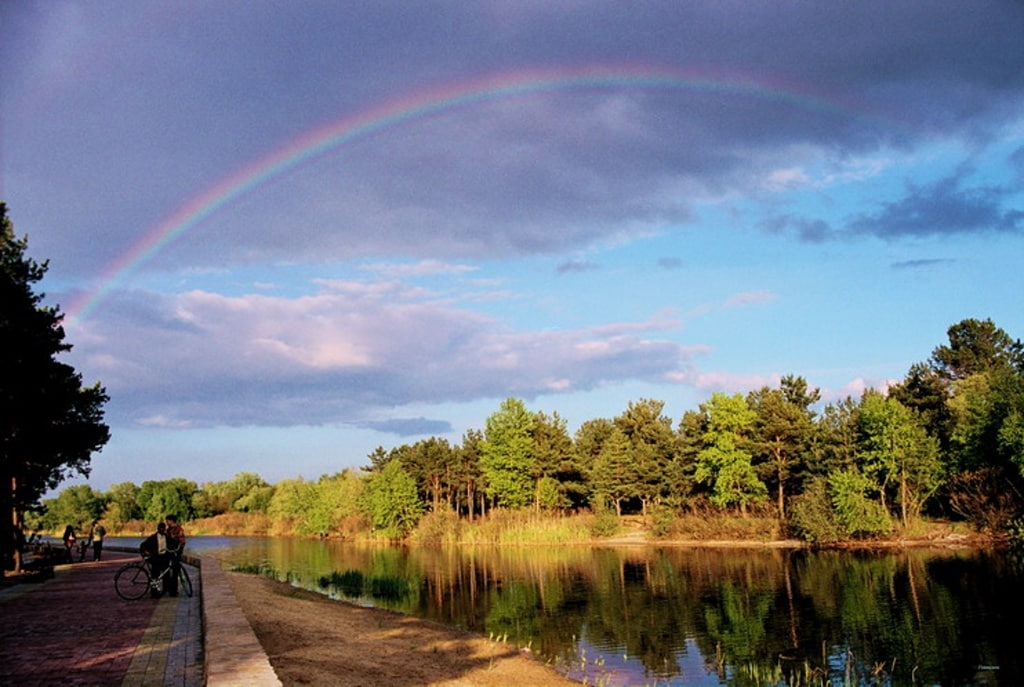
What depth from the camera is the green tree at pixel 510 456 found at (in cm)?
8038

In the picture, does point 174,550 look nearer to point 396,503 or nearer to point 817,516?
point 817,516

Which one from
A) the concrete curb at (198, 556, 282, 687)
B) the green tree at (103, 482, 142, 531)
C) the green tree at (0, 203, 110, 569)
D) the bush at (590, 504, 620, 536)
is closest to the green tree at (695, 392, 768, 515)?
the bush at (590, 504, 620, 536)

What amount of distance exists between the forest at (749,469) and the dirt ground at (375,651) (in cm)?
3735

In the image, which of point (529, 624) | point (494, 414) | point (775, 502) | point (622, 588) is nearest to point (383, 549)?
point (494, 414)

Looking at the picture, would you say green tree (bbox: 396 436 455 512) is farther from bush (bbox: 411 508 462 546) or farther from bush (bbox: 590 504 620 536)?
bush (bbox: 590 504 620 536)

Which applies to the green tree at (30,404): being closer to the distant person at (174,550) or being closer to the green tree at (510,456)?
the distant person at (174,550)

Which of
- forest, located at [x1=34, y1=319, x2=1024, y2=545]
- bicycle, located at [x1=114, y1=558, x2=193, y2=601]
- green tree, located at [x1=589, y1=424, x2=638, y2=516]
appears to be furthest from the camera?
green tree, located at [x1=589, y1=424, x2=638, y2=516]

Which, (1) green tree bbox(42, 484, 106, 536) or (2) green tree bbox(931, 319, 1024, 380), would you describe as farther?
(1) green tree bbox(42, 484, 106, 536)

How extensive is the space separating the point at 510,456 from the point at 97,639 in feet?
A: 218

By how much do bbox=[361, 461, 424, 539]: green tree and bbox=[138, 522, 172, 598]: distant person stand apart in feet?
211

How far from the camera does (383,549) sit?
7575cm

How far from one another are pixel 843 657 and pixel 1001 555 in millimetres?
27808

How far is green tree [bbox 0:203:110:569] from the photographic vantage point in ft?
89.5

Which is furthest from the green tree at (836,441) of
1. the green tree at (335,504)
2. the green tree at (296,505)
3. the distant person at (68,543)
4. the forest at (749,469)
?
the green tree at (296,505)
